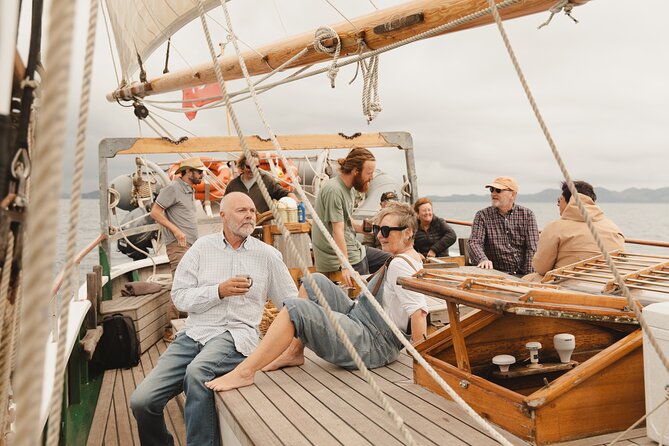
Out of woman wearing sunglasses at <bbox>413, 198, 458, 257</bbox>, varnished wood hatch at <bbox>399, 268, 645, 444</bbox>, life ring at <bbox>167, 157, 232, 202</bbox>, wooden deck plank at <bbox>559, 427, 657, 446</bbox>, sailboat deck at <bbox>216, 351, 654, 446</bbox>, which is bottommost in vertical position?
wooden deck plank at <bbox>559, 427, 657, 446</bbox>

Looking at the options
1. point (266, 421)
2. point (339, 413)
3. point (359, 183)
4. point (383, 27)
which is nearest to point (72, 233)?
point (266, 421)

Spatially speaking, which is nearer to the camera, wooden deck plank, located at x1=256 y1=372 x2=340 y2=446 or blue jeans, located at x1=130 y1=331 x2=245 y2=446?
wooden deck plank, located at x1=256 y1=372 x2=340 y2=446

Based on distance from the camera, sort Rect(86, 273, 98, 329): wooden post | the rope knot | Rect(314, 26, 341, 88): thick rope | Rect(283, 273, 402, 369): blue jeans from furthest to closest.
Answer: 1. Rect(86, 273, 98, 329): wooden post
2. Rect(314, 26, 341, 88): thick rope
3. Rect(283, 273, 402, 369): blue jeans
4. the rope knot

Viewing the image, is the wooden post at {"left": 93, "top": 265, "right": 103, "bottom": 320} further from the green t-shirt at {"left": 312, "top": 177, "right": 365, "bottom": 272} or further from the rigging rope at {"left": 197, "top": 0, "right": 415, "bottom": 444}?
the rigging rope at {"left": 197, "top": 0, "right": 415, "bottom": 444}

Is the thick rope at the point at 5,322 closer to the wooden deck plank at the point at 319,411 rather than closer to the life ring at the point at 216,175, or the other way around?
the wooden deck plank at the point at 319,411

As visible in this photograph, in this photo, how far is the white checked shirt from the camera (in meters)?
3.02

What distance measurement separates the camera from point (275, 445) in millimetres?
2105

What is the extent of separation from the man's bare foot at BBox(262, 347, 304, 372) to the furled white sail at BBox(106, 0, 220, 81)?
8.75ft

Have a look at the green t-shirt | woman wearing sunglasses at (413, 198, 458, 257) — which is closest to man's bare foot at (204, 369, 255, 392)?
the green t-shirt

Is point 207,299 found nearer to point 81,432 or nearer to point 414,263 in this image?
point 414,263

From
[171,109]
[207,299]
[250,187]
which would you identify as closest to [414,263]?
[207,299]

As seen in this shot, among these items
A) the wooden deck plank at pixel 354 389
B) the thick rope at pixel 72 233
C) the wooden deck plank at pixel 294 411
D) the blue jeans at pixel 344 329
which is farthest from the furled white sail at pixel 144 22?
the thick rope at pixel 72 233

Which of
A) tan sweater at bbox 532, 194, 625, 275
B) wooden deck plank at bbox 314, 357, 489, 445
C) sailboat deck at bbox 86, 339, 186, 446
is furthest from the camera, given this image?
tan sweater at bbox 532, 194, 625, 275

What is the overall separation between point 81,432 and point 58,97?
3.43 meters
